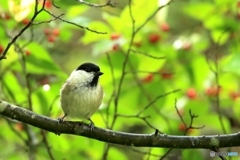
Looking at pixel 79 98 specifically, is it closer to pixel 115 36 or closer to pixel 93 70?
pixel 93 70

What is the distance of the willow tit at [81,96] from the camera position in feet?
11.0

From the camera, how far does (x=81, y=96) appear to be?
3385 mm

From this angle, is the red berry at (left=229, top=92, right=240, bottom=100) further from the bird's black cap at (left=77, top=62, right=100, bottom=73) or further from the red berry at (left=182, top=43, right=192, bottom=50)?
the bird's black cap at (left=77, top=62, right=100, bottom=73)

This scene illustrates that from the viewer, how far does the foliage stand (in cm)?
346

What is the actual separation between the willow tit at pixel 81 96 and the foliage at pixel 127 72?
3.6 inches

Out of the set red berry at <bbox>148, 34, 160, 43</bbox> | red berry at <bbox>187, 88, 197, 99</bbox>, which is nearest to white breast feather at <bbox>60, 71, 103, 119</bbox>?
red berry at <bbox>148, 34, 160, 43</bbox>

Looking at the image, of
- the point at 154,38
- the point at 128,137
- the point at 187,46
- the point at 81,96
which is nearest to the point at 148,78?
the point at 154,38

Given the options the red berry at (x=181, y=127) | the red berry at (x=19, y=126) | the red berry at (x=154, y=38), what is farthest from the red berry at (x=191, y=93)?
the red berry at (x=19, y=126)

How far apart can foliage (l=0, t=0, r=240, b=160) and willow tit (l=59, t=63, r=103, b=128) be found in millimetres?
92

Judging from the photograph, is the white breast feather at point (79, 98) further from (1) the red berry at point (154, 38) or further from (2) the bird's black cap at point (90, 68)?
(1) the red berry at point (154, 38)

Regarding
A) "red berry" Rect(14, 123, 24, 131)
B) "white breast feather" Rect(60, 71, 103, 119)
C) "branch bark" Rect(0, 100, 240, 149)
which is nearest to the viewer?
"branch bark" Rect(0, 100, 240, 149)

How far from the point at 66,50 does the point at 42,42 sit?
78.5 inches

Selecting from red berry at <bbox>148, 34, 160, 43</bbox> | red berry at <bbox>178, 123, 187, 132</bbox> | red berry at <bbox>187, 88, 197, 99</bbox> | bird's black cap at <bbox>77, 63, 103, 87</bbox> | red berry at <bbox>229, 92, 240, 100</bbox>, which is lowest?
red berry at <bbox>178, 123, 187, 132</bbox>

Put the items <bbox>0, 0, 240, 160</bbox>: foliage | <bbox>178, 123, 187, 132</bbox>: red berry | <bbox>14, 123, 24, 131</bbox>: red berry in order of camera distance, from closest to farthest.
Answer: <bbox>0, 0, 240, 160</bbox>: foliage
<bbox>178, 123, 187, 132</bbox>: red berry
<bbox>14, 123, 24, 131</bbox>: red berry
